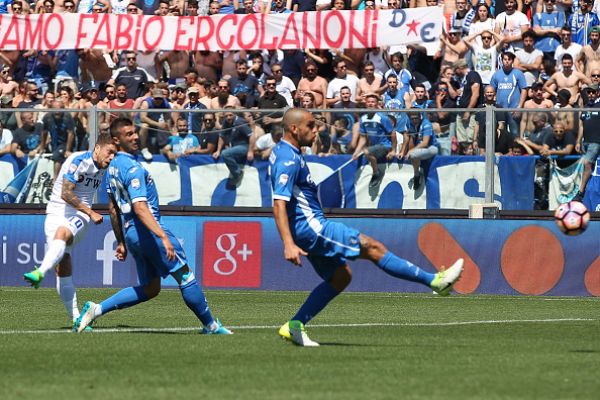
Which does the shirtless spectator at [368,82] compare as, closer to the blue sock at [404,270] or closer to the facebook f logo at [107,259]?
the facebook f logo at [107,259]

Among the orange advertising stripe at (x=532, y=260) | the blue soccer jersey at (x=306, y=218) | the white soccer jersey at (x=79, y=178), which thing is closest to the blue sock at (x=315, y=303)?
the blue soccer jersey at (x=306, y=218)

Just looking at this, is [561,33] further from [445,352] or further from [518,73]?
[445,352]

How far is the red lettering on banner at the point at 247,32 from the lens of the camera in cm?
2356

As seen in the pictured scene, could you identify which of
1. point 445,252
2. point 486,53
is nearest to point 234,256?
point 445,252

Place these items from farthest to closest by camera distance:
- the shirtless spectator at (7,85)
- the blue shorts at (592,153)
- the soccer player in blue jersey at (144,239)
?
the shirtless spectator at (7,85)
the blue shorts at (592,153)
the soccer player in blue jersey at (144,239)

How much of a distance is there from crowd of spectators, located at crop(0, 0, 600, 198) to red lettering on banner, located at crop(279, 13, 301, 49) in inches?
14.4

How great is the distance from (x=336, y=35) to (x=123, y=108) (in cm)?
396

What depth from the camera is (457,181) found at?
19969 millimetres

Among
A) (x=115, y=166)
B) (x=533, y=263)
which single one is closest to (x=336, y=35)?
(x=533, y=263)

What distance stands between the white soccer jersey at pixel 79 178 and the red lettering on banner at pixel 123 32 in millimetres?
10378

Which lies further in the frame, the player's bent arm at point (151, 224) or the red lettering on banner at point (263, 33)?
the red lettering on banner at point (263, 33)

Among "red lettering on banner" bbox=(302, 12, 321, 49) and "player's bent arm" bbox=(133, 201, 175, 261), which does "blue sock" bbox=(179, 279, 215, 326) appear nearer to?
"player's bent arm" bbox=(133, 201, 175, 261)

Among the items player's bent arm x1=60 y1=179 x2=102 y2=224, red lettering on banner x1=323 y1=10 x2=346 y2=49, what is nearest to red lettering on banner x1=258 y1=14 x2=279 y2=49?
red lettering on banner x1=323 y1=10 x2=346 y2=49

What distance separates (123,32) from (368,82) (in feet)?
16.1
